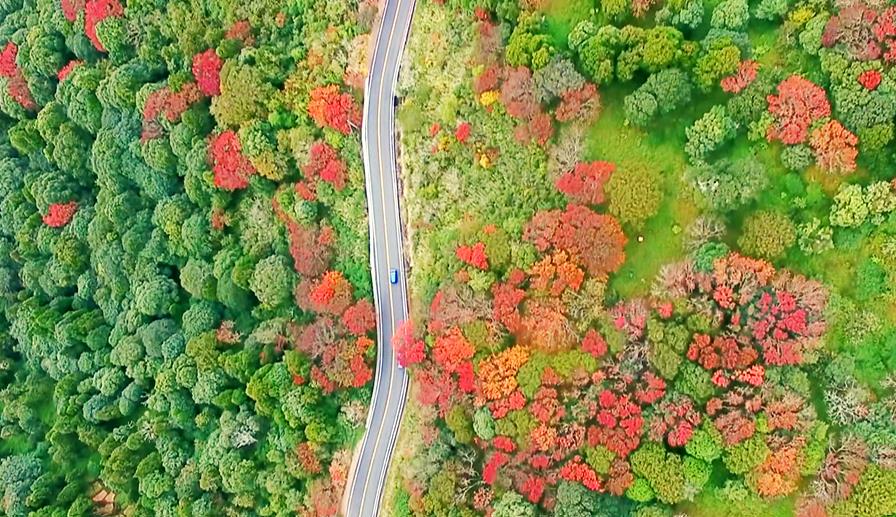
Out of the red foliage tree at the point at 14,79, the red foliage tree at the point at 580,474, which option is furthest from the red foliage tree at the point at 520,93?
the red foliage tree at the point at 14,79

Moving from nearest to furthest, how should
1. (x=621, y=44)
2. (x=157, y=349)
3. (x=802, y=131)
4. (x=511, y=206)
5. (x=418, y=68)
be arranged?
(x=802, y=131), (x=621, y=44), (x=511, y=206), (x=418, y=68), (x=157, y=349)

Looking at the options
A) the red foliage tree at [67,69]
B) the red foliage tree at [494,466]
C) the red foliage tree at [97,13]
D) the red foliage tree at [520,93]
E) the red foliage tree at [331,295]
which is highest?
the red foliage tree at [97,13]

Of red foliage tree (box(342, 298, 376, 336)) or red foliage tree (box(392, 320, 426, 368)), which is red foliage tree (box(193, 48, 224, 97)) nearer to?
red foliage tree (box(342, 298, 376, 336))

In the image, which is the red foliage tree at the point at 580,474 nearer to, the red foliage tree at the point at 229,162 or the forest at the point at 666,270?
the forest at the point at 666,270

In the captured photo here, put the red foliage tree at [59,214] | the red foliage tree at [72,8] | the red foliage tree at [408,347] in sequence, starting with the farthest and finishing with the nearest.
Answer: the red foliage tree at [59,214], the red foliage tree at [72,8], the red foliage tree at [408,347]

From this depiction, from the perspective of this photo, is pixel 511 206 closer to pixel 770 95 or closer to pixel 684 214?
pixel 684 214

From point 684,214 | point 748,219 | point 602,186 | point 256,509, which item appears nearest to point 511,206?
point 602,186

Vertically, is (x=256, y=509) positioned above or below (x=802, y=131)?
below
